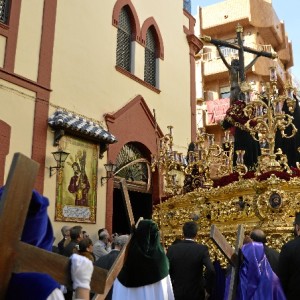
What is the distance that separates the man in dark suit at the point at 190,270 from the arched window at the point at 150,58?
1013 cm

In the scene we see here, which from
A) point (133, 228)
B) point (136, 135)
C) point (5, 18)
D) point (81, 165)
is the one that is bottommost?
point (133, 228)

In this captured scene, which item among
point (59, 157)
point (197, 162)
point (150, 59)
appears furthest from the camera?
point (150, 59)

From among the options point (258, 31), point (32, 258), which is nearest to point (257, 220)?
point (32, 258)

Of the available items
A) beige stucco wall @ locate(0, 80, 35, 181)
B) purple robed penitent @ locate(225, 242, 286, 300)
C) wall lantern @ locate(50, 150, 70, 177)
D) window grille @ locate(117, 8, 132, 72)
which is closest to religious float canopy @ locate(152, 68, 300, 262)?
purple robed penitent @ locate(225, 242, 286, 300)

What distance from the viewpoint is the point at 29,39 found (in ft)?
33.8

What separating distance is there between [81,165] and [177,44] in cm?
733

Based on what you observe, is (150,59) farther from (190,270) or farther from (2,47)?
(190,270)

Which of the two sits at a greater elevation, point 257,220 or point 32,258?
point 257,220

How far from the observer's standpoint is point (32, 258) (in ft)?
4.97

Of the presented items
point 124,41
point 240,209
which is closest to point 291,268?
point 240,209

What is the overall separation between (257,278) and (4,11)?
855 centimetres

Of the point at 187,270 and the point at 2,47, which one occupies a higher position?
the point at 2,47

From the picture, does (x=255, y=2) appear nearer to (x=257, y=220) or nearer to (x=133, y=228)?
(x=257, y=220)

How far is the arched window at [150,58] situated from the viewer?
14.5m
